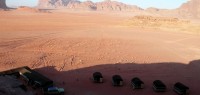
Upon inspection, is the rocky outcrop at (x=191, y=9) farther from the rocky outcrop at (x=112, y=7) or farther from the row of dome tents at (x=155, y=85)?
the row of dome tents at (x=155, y=85)

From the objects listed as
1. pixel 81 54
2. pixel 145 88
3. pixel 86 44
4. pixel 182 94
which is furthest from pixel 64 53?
pixel 182 94

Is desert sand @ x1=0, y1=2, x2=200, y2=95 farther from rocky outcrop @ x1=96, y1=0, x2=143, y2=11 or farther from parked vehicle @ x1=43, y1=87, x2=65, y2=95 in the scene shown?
rocky outcrop @ x1=96, y1=0, x2=143, y2=11

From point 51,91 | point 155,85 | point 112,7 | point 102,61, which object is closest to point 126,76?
point 155,85

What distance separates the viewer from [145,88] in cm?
1884

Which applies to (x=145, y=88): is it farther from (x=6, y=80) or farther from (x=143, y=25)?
(x=143, y=25)

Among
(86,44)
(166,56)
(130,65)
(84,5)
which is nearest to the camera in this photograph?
(130,65)

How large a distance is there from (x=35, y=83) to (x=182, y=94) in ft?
31.4

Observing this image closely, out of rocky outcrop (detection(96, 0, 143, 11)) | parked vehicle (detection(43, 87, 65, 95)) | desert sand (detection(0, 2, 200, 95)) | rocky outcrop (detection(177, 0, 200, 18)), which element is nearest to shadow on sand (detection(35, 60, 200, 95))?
desert sand (detection(0, 2, 200, 95))

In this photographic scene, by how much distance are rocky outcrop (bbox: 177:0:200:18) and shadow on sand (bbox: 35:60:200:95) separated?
92.6 metres

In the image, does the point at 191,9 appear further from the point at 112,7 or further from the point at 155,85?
the point at 155,85

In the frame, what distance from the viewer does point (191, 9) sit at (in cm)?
12075

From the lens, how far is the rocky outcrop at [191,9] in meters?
114

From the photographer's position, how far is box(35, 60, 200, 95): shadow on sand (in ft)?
59.4

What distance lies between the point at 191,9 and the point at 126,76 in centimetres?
10819
